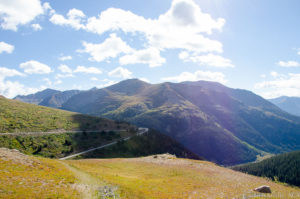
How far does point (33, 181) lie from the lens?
27594 mm

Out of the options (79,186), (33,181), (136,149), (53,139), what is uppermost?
(33,181)

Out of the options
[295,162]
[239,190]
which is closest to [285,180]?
[295,162]

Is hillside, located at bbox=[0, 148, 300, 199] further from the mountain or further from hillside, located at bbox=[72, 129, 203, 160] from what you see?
hillside, located at bbox=[72, 129, 203, 160]

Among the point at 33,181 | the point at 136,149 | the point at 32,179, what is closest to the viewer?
the point at 33,181

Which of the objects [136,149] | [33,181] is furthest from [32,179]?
[136,149]

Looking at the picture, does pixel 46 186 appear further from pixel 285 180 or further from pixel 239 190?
pixel 285 180

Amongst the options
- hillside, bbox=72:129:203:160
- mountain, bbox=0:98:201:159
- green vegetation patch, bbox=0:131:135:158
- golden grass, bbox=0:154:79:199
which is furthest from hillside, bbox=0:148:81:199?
hillside, bbox=72:129:203:160

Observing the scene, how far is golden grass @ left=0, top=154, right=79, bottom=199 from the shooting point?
2334 cm

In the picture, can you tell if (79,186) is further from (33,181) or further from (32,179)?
(32,179)

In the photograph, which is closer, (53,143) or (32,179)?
(32,179)

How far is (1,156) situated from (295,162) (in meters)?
239

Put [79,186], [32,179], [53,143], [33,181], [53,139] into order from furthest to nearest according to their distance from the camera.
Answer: [53,139] < [53,143] < [79,186] < [32,179] < [33,181]

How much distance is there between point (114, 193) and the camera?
98.3 feet

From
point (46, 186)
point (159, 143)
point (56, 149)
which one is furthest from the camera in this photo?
point (159, 143)
